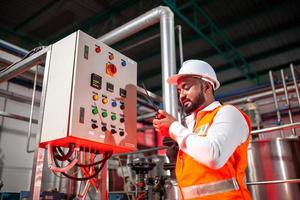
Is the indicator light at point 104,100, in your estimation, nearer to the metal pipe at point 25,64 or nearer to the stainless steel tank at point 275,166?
the metal pipe at point 25,64

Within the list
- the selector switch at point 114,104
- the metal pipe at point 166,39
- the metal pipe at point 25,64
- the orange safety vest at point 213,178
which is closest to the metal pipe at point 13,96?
the metal pipe at point 25,64

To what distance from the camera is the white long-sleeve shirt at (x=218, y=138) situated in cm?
125

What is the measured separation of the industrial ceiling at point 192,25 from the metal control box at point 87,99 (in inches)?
107

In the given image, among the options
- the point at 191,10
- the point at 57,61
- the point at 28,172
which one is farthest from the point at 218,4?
the point at 28,172

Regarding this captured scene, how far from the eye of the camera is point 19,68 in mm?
2143

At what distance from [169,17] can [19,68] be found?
4.59 ft

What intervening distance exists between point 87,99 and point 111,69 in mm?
351

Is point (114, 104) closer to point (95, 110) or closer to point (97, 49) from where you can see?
point (95, 110)

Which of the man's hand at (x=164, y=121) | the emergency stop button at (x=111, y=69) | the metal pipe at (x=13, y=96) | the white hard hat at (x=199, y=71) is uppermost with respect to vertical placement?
the metal pipe at (x=13, y=96)

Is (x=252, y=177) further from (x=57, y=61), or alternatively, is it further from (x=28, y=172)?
(x=28, y=172)

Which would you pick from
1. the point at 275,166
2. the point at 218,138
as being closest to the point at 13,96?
the point at 275,166

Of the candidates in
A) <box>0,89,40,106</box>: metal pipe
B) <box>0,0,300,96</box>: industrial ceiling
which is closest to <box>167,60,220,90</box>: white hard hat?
<box>0,0,300,96</box>: industrial ceiling

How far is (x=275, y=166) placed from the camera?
8.85 ft

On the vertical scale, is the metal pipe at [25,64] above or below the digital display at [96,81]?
above
